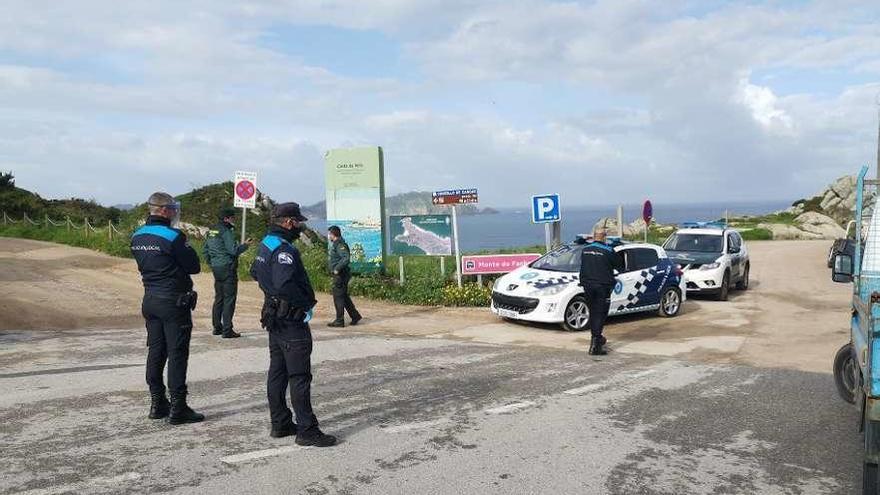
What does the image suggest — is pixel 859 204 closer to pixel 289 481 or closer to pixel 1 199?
pixel 289 481

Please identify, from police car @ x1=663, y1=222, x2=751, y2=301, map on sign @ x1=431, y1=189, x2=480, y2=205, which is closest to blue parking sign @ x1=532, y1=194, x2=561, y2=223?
map on sign @ x1=431, y1=189, x2=480, y2=205

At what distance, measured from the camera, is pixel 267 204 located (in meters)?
30.8

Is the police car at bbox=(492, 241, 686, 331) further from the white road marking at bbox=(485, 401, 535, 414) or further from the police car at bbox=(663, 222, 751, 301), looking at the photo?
the white road marking at bbox=(485, 401, 535, 414)

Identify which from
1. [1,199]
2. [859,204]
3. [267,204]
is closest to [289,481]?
[859,204]

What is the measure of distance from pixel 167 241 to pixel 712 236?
15.1 metres

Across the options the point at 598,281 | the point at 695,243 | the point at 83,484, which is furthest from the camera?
the point at 695,243

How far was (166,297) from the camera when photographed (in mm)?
6184

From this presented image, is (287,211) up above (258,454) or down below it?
above

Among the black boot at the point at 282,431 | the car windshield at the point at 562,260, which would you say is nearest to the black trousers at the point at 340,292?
the car windshield at the point at 562,260

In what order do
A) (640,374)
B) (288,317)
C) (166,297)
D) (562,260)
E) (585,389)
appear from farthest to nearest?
(562,260) → (640,374) → (585,389) → (166,297) → (288,317)

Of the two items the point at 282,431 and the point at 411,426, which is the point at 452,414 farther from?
the point at 282,431

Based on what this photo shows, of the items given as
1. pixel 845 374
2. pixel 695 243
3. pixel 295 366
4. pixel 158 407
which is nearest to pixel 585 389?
pixel 845 374

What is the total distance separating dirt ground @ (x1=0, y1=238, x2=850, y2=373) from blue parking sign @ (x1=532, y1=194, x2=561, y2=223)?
2.56 meters

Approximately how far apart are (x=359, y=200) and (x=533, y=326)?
5.74m
